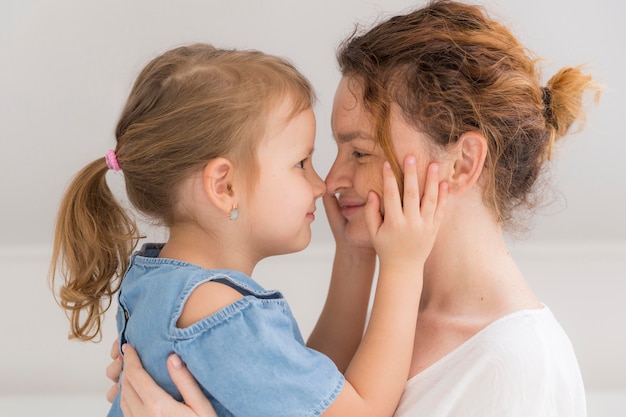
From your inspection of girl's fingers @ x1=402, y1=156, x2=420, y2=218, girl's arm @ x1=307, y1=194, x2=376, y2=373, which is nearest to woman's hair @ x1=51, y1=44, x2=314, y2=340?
girl's fingers @ x1=402, y1=156, x2=420, y2=218

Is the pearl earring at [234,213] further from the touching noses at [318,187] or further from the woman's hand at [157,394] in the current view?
the woman's hand at [157,394]

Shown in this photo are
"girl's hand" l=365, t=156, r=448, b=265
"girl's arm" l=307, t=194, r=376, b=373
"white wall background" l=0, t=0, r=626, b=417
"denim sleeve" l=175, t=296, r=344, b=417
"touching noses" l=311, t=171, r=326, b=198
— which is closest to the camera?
"denim sleeve" l=175, t=296, r=344, b=417

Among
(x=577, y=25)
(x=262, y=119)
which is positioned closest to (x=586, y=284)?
(x=577, y=25)

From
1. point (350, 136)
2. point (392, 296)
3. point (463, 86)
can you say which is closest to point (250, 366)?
point (392, 296)

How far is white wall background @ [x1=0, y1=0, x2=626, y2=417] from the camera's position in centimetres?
293

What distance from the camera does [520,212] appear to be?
1964 mm

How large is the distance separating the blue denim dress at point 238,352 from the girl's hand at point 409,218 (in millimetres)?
240

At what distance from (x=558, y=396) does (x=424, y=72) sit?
24.8 inches

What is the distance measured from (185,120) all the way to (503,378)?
2.37 feet

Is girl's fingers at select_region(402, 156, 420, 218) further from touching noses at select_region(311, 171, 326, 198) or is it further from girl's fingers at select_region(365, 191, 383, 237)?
touching noses at select_region(311, 171, 326, 198)

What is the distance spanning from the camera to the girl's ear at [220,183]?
171 centimetres

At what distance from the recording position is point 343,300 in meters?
2.08

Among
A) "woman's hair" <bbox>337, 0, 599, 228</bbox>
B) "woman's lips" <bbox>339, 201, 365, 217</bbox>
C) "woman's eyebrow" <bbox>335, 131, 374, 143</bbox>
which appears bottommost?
"woman's lips" <bbox>339, 201, 365, 217</bbox>

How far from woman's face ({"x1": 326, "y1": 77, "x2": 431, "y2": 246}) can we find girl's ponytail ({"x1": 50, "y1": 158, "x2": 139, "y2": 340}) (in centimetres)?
44
